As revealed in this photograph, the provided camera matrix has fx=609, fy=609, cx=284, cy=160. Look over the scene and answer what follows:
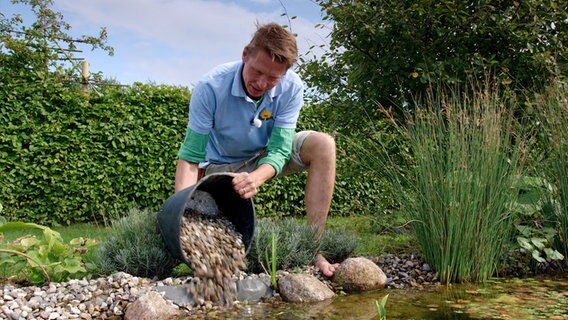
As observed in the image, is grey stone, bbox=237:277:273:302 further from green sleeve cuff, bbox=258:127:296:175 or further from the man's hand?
green sleeve cuff, bbox=258:127:296:175

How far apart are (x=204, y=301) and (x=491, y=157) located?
1.65m

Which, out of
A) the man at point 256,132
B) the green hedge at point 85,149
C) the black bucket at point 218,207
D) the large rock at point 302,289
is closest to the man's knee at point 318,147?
the man at point 256,132

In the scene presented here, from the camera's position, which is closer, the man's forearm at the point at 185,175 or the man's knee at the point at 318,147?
the man's forearm at the point at 185,175

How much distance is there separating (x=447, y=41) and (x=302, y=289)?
8.35 ft

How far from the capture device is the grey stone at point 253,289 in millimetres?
2846

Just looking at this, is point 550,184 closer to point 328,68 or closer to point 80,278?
point 328,68

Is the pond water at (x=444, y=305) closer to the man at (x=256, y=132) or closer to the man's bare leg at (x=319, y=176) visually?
the man at (x=256, y=132)

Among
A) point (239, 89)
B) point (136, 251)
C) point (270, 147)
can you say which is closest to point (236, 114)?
point (239, 89)

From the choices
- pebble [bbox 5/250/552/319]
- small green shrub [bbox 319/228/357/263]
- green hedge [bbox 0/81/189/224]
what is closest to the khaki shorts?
small green shrub [bbox 319/228/357/263]

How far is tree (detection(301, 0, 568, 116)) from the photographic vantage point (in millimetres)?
4375

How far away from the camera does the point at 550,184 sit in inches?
142

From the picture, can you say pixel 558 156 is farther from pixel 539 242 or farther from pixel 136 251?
pixel 136 251

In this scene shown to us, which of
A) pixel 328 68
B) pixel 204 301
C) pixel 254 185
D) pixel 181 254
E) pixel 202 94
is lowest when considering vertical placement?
pixel 204 301

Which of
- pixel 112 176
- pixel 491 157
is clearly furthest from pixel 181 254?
pixel 112 176
